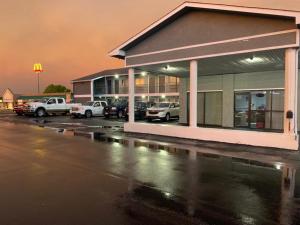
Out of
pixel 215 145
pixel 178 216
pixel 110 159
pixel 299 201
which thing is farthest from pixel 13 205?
pixel 215 145

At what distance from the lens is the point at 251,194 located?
6.25m

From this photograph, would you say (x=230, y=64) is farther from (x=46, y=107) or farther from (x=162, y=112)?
(x=46, y=107)

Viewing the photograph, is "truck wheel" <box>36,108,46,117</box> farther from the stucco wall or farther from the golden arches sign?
the golden arches sign

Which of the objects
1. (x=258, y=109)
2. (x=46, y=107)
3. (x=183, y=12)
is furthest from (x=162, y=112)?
(x=46, y=107)

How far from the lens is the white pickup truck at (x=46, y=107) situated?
3209 centimetres

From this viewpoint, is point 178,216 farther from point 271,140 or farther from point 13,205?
point 271,140

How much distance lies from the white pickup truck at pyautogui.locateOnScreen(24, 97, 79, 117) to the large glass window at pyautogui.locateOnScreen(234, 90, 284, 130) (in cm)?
1989

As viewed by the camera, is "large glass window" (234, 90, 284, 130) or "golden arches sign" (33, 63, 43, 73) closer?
"large glass window" (234, 90, 284, 130)

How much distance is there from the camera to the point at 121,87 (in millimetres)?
46156

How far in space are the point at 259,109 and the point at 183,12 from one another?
7963 millimetres

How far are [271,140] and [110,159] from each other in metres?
6.80

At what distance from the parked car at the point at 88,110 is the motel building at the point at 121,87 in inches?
412

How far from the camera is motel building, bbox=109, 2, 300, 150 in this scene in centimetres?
1183

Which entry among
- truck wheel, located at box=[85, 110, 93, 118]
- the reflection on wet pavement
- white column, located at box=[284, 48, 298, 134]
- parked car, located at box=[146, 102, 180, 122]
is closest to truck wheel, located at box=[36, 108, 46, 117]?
truck wheel, located at box=[85, 110, 93, 118]
